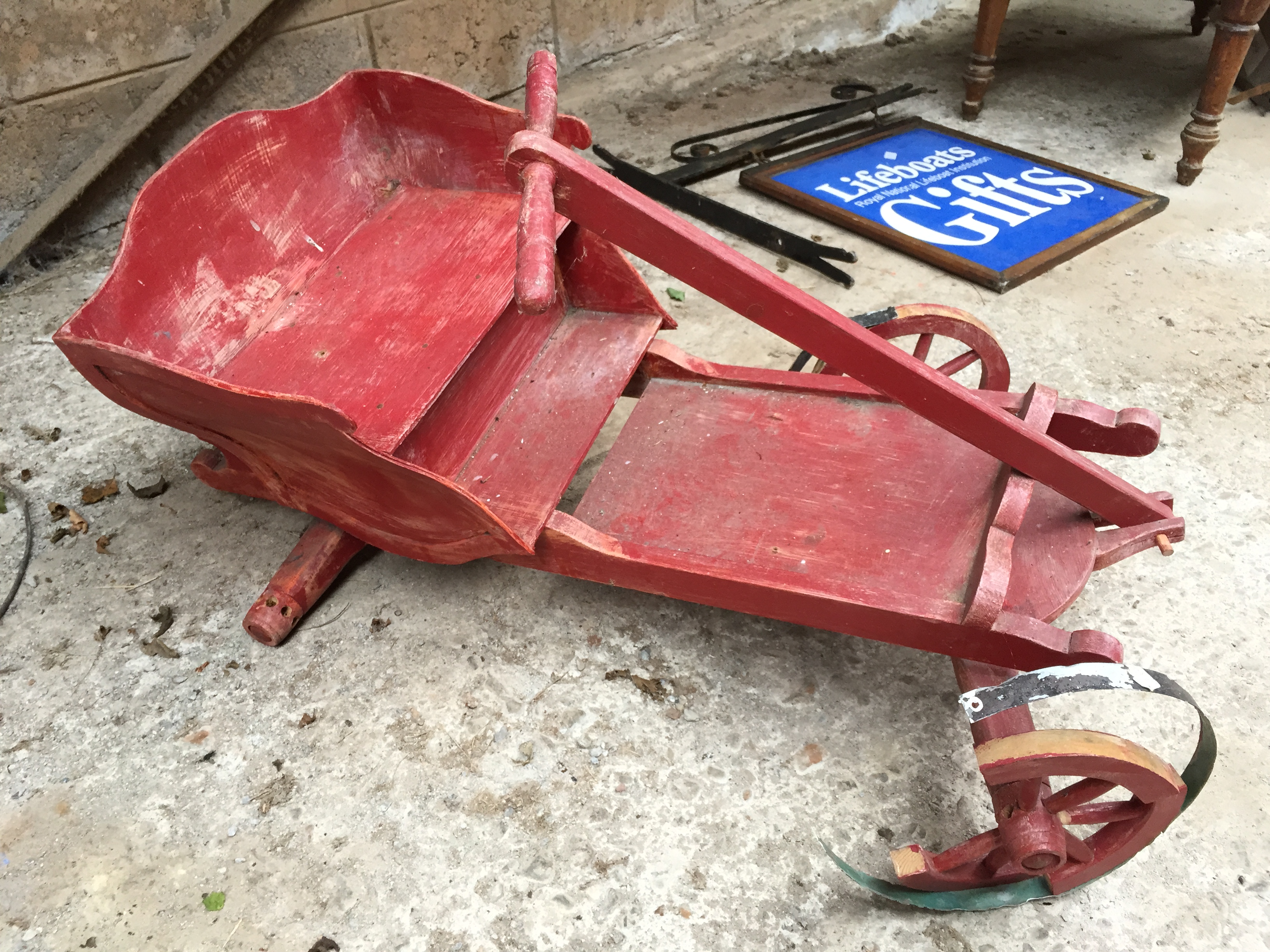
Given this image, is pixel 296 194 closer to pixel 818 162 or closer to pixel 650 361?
pixel 650 361

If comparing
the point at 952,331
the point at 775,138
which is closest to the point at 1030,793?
the point at 952,331

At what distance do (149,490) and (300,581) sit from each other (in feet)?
2.45

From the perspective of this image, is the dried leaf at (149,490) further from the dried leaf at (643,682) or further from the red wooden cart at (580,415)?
the dried leaf at (643,682)

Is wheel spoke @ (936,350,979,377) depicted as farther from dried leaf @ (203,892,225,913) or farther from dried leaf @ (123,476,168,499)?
dried leaf @ (123,476,168,499)

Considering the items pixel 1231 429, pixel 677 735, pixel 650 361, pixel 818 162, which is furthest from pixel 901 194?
pixel 677 735

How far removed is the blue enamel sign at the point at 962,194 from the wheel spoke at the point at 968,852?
2403 mm

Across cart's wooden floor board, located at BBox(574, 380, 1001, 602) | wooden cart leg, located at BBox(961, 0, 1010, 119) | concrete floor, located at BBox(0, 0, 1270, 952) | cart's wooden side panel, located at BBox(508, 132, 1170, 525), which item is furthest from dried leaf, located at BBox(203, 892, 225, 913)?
wooden cart leg, located at BBox(961, 0, 1010, 119)

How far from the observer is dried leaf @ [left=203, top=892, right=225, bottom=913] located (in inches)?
69.7

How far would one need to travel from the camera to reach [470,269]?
8.13 ft

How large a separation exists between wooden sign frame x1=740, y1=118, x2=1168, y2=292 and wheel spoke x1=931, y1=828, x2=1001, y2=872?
2287 mm

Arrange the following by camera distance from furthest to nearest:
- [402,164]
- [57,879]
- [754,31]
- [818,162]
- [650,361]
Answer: [754,31] → [818,162] → [402,164] → [650,361] → [57,879]

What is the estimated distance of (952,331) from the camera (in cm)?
226

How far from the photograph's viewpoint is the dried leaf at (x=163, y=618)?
2297mm

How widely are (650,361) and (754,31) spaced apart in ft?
12.0
